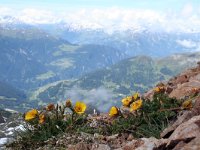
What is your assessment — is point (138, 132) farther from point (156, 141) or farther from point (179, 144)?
point (179, 144)

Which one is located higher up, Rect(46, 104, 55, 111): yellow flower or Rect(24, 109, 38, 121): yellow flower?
Rect(46, 104, 55, 111): yellow flower

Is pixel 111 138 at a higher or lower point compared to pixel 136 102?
lower

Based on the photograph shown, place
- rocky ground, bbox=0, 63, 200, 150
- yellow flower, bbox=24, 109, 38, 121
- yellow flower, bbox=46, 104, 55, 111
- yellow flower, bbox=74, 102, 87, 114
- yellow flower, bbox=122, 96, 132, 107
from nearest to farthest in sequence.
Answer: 1. rocky ground, bbox=0, 63, 200, 150
2. yellow flower, bbox=74, 102, 87, 114
3. yellow flower, bbox=24, 109, 38, 121
4. yellow flower, bbox=46, 104, 55, 111
5. yellow flower, bbox=122, 96, 132, 107

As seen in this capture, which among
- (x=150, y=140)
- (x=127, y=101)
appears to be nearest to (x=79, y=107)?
(x=127, y=101)

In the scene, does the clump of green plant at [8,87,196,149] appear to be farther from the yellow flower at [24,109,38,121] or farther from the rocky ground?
the rocky ground

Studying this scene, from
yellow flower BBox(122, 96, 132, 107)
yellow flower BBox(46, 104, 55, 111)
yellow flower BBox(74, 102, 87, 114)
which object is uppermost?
yellow flower BBox(46, 104, 55, 111)

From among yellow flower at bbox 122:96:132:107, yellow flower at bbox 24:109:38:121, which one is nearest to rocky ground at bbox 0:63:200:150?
yellow flower at bbox 24:109:38:121

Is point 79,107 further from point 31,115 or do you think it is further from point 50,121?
point 31,115

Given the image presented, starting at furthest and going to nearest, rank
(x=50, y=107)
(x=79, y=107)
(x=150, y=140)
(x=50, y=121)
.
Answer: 1. (x=50, y=107)
2. (x=50, y=121)
3. (x=79, y=107)
4. (x=150, y=140)

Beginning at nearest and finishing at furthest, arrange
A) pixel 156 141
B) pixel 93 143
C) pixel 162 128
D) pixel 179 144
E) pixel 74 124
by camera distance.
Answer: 1. pixel 179 144
2. pixel 156 141
3. pixel 93 143
4. pixel 162 128
5. pixel 74 124

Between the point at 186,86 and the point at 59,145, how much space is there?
4.65m

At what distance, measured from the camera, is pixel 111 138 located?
6.99 meters

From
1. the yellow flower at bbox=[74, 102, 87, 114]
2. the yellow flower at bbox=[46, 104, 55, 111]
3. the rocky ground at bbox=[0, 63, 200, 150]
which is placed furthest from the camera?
the yellow flower at bbox=[46, 104, 55, 111]

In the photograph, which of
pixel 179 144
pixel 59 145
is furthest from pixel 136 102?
pixel 179 144
